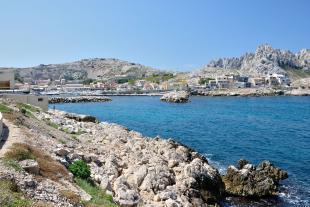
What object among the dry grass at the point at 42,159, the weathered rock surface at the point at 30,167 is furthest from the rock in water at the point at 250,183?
the weathered rock surface at the point at 30,167

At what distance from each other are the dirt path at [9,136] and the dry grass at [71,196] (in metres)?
4.47

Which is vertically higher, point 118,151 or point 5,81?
point 5,81

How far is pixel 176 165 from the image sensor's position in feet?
97.1

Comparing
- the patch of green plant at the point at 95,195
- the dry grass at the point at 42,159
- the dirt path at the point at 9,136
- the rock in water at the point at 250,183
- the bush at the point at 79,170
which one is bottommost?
the rock in water at the point at 250,183

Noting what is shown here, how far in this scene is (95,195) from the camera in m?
17.9

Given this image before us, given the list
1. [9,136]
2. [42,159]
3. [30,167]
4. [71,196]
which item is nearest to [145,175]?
[42,159]

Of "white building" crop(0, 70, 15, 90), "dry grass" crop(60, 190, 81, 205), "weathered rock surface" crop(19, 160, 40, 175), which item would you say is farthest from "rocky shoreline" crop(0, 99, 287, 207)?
"white building" crop(0, 70, 15, 90)

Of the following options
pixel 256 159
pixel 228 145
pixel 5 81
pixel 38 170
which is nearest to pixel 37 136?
pixel 38 170

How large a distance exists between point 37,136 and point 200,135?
114 feet

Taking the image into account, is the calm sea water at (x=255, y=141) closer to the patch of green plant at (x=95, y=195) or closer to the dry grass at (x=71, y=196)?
the patch of green plant at (x=95, y=195)

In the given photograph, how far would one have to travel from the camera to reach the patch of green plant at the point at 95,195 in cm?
1614

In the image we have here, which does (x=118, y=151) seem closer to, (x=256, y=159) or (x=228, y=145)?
(x=256, y=159)

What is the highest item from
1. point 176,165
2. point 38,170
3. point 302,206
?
point 38,170

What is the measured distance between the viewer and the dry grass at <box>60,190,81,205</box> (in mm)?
15352
